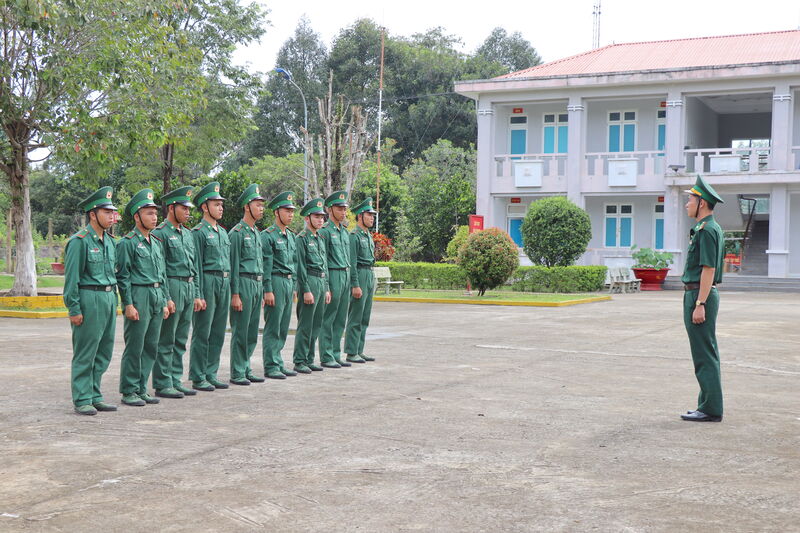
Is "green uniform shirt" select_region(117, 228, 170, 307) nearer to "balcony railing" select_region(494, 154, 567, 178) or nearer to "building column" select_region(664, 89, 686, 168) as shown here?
"building column" select_region(664, 89, 686, 168)

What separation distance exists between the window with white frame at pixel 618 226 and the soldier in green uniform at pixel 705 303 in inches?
1127

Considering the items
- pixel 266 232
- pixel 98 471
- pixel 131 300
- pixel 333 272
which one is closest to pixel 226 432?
pixel 98 471

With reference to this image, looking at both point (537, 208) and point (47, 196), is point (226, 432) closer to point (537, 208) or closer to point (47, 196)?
point (537, 208)

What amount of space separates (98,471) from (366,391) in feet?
11.8

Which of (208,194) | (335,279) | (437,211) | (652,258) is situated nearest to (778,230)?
(652,258)

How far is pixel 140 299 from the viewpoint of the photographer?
7930 mm

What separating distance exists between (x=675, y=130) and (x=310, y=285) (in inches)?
1028

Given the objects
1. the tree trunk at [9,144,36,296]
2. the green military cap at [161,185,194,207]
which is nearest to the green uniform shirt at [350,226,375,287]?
the green military cap at [161,185,194,207]

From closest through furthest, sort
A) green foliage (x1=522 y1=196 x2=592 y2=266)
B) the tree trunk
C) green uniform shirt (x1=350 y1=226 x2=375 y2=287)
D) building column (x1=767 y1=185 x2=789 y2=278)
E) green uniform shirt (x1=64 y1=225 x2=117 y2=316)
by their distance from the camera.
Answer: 1. green uniform shirt (x1=64 y1=225 x2=117 y2=316)
2. green uniform shirt (x1=350 y1=226 x2=375 y2=287)
3. the tree trunk
4. green foliage (x1=522 y1=196 x2=592 y2=266)
5. building column (x1=767 y1=185 x2=789 y2=278)

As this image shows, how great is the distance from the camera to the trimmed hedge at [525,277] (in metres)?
27.7

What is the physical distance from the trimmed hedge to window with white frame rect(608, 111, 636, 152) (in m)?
8.60

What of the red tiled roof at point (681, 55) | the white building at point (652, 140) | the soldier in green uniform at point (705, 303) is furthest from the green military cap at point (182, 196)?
the red tiled roof at point (681, 55)

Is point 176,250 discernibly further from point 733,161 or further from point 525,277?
point 733,161

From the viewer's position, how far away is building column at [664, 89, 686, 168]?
108 feet
